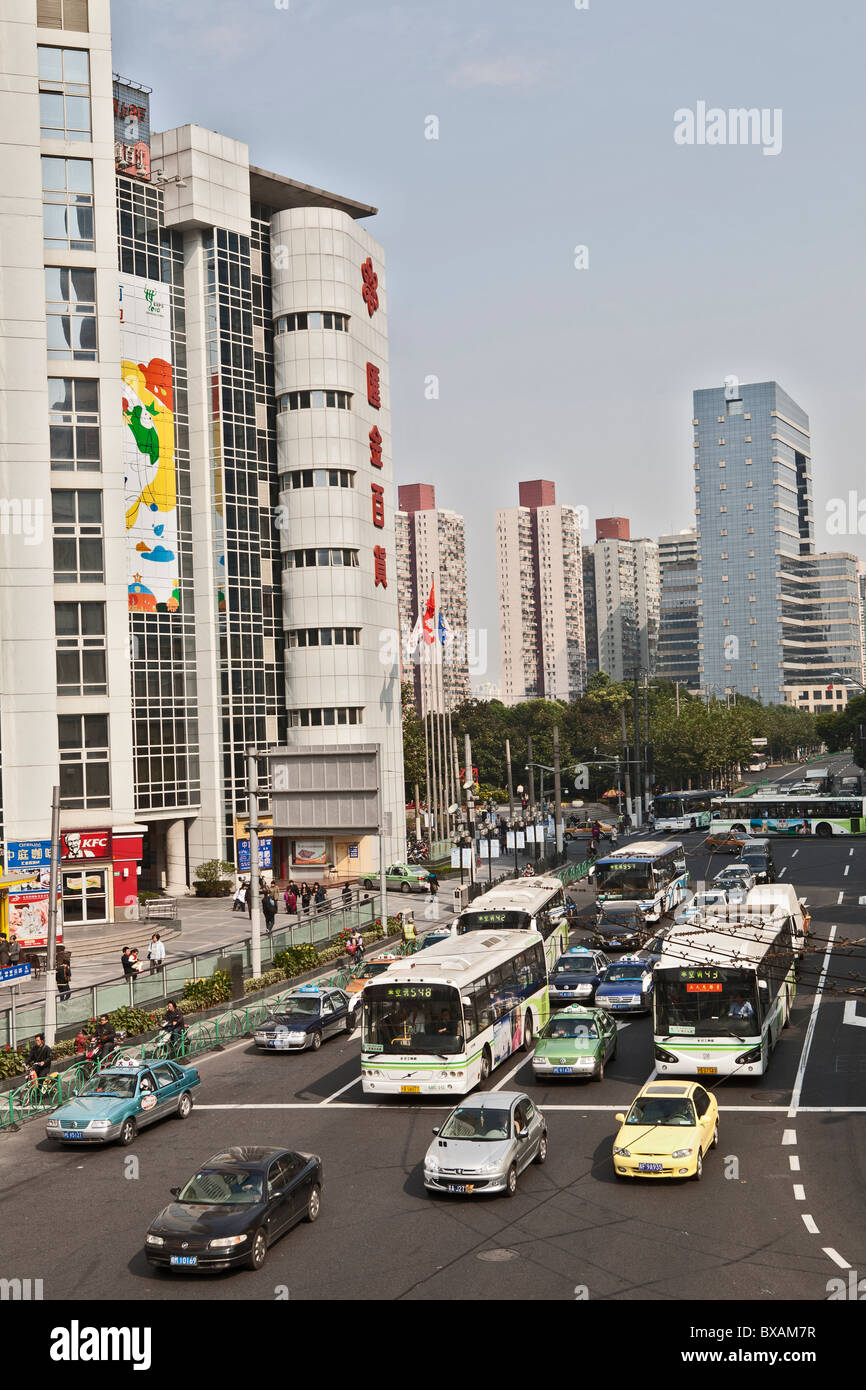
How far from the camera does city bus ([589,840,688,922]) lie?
5584 centimetres

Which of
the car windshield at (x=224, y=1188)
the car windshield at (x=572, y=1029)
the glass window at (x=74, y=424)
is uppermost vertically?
the glass window at (x=74, y=424)

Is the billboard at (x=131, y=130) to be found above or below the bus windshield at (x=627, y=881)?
above

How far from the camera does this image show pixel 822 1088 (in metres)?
29.9

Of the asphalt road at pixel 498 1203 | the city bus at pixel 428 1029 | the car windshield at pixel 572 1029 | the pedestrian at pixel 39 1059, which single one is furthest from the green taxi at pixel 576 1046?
the pedestrian at pixel 39 1059

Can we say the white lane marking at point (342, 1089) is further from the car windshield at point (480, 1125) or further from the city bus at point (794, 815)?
the city bus at point (794, 815)

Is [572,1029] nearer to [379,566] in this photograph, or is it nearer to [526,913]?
[526,913]

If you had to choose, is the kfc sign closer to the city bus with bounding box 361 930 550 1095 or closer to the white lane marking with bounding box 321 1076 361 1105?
the white lane marking with bounding box 321 1076 361 1105

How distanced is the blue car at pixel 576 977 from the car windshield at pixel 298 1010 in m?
6.89

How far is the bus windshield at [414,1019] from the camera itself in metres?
29.8

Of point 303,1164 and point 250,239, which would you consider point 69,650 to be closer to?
point 250,239

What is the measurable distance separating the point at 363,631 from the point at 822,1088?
5587cm

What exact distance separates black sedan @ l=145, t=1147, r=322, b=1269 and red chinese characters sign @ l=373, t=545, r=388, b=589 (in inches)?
2549
